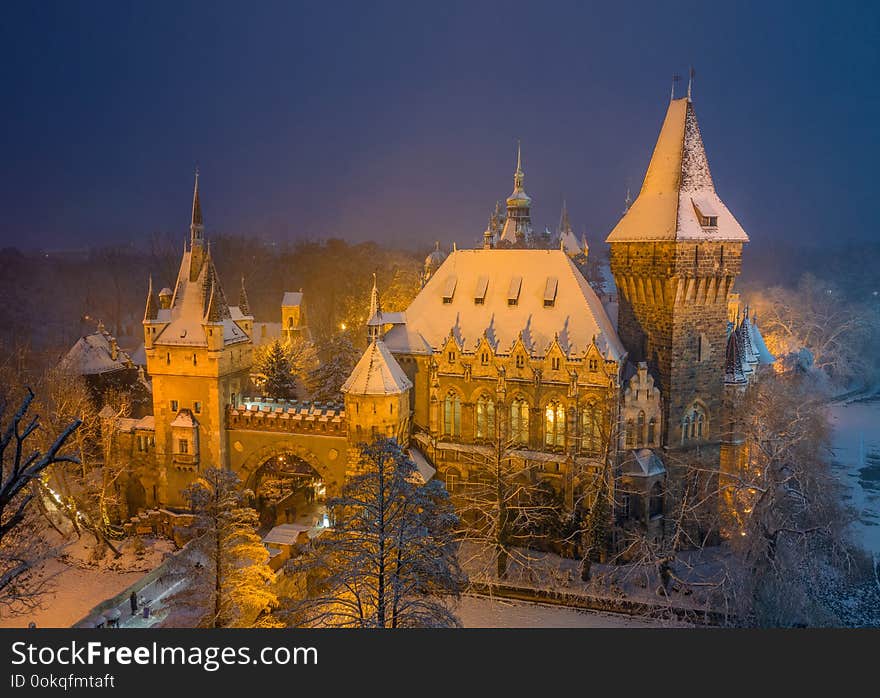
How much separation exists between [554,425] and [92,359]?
112 ft

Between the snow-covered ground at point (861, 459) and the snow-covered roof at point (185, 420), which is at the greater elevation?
the snow-covered roof at point (185, 420)

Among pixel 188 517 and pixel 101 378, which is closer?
pixel 188 517

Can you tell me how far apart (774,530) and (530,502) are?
12.0 m

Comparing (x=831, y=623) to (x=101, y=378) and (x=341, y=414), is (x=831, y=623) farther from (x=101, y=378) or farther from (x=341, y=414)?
(x=101, y=378)

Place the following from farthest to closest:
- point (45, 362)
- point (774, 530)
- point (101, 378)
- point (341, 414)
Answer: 1. point (45, 362)
2. point (101, 378)
3. point (341, 414)
4. point (774, 530)

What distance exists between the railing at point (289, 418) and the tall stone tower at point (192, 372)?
0.96 metres

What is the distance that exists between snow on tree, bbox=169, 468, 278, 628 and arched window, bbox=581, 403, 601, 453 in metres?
16.5

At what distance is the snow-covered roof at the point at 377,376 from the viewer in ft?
114

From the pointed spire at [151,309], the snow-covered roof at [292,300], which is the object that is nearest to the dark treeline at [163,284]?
the snow-covered roof at [292,300]

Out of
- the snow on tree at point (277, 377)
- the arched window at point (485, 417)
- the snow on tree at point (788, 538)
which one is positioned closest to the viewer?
the snow on tree at point (788, 538)

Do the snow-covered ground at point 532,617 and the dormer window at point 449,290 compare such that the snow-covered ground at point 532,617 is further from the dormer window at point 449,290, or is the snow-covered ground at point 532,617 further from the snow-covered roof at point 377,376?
the dormer window at point 449,290

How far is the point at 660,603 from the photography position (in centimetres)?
2847

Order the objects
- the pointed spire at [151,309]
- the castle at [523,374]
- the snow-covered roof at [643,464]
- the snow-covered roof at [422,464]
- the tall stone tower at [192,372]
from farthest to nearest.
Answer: the pointed spire at [151,309], the tall stone tower at [192,372], the snow-covered roof at [422,464], the castle at [523,374], the snow-covered roof at [643,464]

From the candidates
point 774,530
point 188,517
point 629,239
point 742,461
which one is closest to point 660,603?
point 774,530
